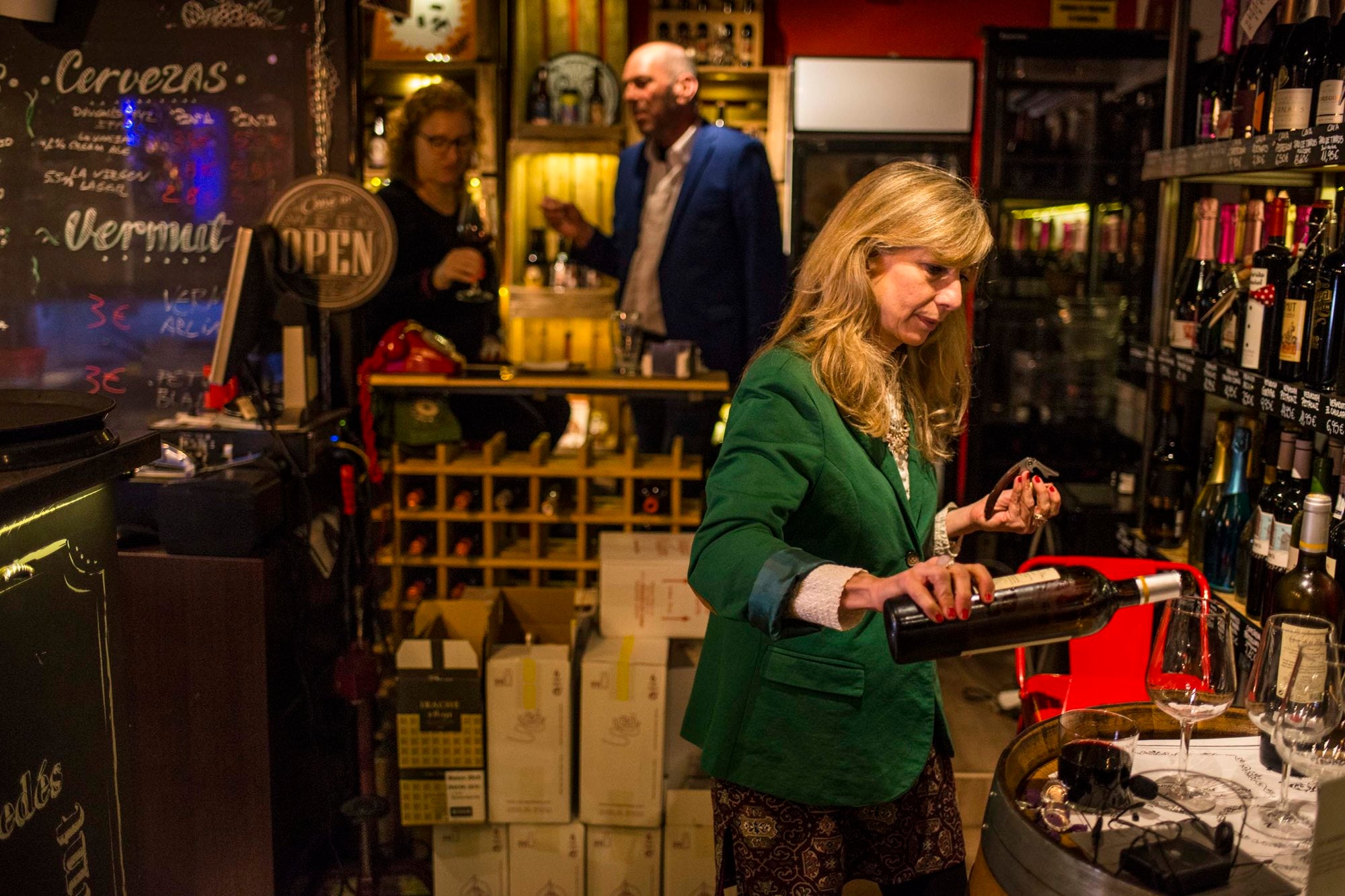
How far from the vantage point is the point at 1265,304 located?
242cm

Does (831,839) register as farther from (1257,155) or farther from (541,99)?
(541,99)

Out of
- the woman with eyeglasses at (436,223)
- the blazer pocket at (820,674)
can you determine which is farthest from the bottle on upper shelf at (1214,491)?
the woman with eyeglasses at (436,223)

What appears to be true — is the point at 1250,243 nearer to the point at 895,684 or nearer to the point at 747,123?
the point at 895,684

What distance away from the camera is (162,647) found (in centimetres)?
250

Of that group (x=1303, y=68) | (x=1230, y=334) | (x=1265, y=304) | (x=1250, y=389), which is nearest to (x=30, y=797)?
(x=1250, y=389)

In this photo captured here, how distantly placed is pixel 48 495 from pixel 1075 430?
15.1 ft

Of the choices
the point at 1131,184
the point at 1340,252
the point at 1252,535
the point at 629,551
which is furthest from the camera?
the point at 1131,184

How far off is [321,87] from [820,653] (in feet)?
6.71

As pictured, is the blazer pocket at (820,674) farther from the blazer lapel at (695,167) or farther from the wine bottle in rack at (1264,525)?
the blazer lapel at (695,167)

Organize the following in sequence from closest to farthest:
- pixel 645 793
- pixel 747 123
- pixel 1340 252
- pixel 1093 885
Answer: pixel 1093 885 → pixel 1340 252 → pixel 645 793 → pixel 747 123

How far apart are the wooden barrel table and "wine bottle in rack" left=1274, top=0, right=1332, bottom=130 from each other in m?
1.18

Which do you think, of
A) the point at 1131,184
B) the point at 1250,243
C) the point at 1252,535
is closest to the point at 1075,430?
the point at 1131,184

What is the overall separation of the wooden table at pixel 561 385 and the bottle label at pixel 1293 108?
145 cm

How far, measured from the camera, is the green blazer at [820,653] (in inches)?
64.1
